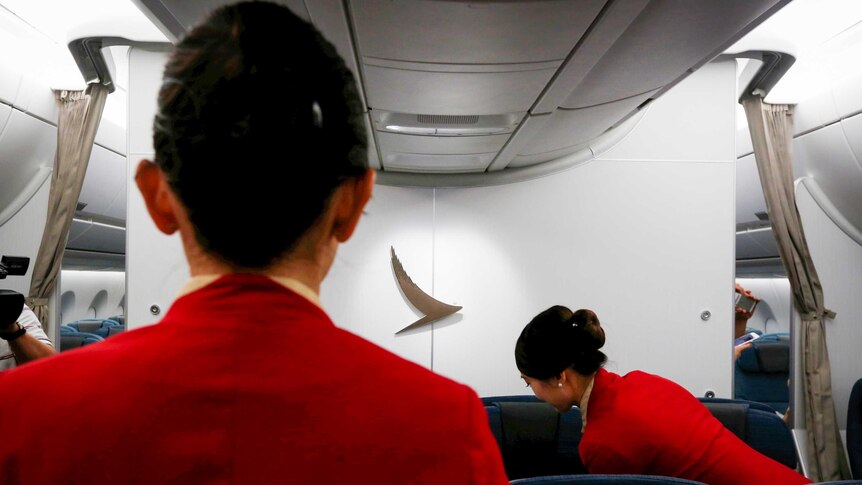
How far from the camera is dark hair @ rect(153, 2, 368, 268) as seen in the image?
0.58 meters

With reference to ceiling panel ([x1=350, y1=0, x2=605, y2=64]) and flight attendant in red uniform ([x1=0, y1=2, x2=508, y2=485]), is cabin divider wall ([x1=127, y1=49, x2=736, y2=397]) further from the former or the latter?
flight attendant in red uniform ([x1=0, y1=2, x2=508, y2=485])

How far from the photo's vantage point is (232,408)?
57 cm

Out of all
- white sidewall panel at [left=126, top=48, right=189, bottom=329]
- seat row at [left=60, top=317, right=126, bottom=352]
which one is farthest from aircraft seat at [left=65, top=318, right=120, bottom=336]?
white sidewall panel at [left=126, top=48, right=189, bottom=329]

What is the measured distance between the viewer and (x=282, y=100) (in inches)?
23.3

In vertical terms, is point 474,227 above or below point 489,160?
below

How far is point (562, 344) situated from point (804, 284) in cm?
338

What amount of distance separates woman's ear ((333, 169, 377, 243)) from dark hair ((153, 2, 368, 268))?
20mm

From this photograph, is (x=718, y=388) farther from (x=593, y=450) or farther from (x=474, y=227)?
(x=593, y=450)

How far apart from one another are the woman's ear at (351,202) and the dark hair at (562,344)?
199 cm

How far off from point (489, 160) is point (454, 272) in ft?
3.12

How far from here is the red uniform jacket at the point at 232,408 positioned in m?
0.56

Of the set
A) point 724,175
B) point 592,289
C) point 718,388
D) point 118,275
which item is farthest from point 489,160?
point 118,275

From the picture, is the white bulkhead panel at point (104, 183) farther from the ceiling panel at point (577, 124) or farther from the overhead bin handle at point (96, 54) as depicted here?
the ceiling panel at point (577, 124)

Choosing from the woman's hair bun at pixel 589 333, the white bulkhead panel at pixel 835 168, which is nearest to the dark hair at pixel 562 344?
the woman's hair bun at pixel 589 333
